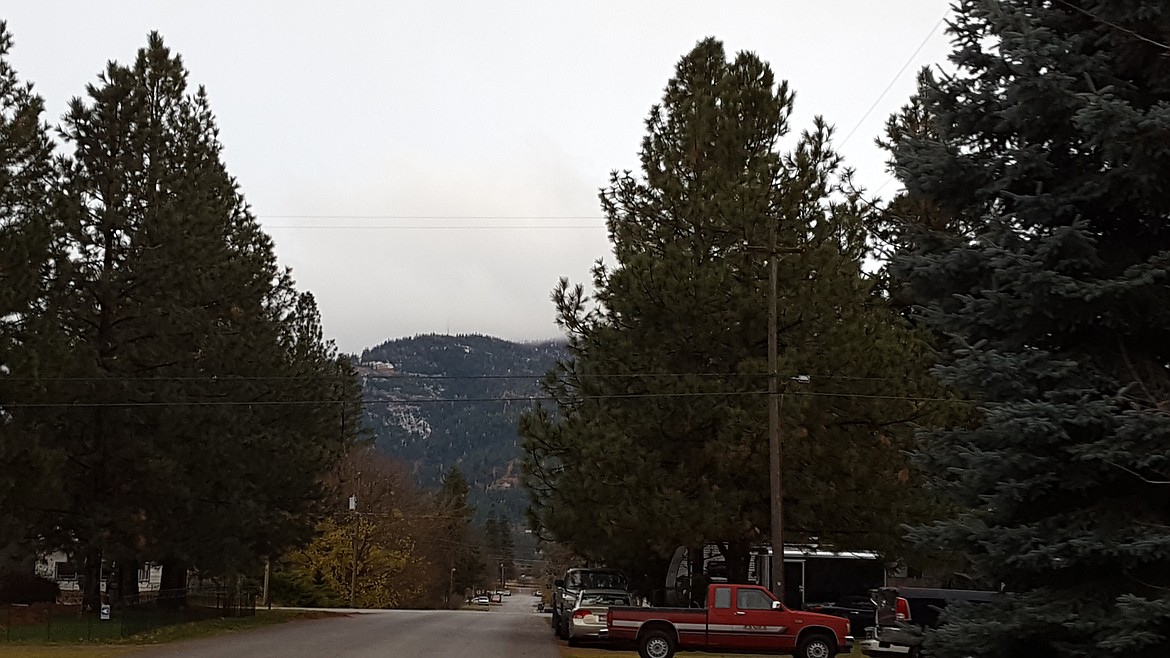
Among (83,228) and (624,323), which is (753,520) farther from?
(83,228)

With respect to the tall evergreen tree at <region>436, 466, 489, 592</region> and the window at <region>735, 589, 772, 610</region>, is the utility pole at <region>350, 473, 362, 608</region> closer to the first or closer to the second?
the tall evergreen tree at <region>436, 466, 489, 592</region>

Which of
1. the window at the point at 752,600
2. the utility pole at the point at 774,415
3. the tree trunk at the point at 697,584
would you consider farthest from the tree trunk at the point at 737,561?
the window at the point at 752,600

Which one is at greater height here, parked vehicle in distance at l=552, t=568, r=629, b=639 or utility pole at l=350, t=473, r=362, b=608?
parked vehicle in distance at l=552, t=568, r=629, b=639

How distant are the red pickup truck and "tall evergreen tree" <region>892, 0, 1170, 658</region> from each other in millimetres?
13665

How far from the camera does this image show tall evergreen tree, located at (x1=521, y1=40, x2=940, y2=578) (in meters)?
24.5

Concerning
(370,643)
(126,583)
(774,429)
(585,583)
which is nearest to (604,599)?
(585,583)

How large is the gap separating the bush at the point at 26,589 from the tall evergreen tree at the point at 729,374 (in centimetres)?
2622

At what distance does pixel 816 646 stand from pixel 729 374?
6003mm

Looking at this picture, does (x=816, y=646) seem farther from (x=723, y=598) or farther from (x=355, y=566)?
(x=355, y=566)

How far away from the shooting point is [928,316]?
9.70 m

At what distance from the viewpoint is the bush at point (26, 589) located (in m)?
43.3

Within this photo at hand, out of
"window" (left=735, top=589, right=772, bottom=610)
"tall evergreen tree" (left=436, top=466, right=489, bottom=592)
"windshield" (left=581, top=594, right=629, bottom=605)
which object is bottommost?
"tall evergreen tree" (left=436, top=466, right=489, bottom=592)

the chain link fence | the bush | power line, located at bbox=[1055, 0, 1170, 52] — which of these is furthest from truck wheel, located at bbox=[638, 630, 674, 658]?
the bush

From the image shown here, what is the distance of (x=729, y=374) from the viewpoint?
25312 mm
